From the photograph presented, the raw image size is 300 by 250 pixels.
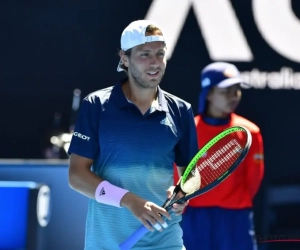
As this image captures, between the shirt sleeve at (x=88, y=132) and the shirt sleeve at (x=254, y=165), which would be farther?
the shirt sleeve at (x=254, y=165)

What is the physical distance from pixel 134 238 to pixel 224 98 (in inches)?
85.6

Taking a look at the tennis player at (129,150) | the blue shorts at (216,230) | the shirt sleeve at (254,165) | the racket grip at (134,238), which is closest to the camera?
the racket grip at (134,238)

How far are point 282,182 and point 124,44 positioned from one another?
3104 mm

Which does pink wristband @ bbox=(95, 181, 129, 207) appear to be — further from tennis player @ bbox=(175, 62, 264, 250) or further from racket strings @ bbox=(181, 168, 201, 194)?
tennis player @ bbox=(175, 62, 264, 250)

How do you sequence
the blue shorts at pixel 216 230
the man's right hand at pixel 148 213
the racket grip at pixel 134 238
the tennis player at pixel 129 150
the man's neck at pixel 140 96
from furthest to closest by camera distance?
the blue shorts at pixel 216 230, the man's neck at pixel 140 96, the tennis player at pixel 129 150, the racket grip at pixel 134 238, the man's right hand at pixel 148 213

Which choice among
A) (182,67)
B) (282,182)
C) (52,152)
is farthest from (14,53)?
(282,182)

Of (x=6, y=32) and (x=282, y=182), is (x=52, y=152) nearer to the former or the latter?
(x=6, y=32)

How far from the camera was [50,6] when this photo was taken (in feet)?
20.3

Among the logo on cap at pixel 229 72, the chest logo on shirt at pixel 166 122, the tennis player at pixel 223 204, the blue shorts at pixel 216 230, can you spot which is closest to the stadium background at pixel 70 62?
the logo on cap at pixel 229 72

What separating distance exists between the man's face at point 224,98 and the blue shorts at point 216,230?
24.2 inches

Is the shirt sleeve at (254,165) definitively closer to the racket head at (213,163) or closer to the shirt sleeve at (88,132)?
the racket head at (213,163)

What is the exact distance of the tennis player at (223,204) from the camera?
489 cm

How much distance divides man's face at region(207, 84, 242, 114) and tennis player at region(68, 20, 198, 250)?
1755 mm

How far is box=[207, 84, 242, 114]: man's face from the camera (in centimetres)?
514
